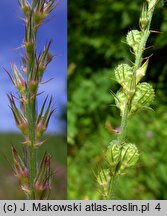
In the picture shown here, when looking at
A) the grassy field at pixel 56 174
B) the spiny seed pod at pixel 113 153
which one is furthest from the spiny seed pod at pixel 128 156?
the grassy field at pixel 56 174

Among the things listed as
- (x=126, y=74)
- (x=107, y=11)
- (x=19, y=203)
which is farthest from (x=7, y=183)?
(x=107, y=11)

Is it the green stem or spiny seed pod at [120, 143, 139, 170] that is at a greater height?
the green stem

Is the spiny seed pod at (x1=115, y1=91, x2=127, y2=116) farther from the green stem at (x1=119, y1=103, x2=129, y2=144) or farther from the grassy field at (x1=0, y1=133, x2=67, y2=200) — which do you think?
the grassy field at (x1=0, y1=133, x2=67, y2=200)

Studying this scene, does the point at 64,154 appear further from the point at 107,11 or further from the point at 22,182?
the point at 107,11

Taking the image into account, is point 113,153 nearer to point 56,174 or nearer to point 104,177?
point 104,177

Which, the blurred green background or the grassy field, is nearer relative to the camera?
the grassy field

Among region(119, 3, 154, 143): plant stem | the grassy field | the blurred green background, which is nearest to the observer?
region(119, 3, 154, 143): plant stem

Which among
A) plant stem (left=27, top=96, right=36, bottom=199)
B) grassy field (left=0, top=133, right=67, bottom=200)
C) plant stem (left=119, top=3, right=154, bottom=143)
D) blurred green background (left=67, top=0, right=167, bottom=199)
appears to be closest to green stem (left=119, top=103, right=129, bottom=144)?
plant stem (left=119, top=3, right=154, bottom=143)
